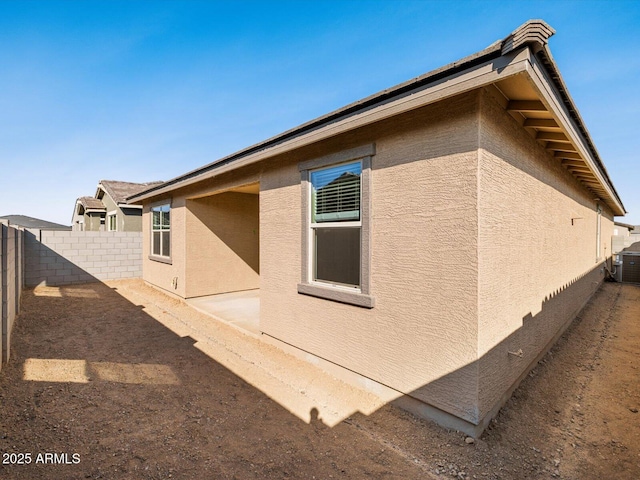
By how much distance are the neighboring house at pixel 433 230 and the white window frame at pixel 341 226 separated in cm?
2

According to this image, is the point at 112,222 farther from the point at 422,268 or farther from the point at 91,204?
the point at 422,268

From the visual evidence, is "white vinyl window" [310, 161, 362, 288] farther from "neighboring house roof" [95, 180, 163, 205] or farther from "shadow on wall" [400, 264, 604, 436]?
"neighboring house roof" [95, 180, 163, 205]

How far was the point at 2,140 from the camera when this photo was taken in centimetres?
1362

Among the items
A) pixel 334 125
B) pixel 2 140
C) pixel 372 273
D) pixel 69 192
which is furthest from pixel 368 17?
pixel 69 192

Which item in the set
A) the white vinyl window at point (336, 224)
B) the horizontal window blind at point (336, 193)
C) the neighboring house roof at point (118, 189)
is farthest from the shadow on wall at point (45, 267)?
the horizontal window blind at point (336, 193)

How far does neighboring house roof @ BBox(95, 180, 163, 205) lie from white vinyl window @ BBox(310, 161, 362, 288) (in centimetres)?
1307

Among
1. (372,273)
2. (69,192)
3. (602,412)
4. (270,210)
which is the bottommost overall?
(602,412)

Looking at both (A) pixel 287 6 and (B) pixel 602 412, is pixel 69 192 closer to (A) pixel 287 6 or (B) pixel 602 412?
(A) pixel 287 6

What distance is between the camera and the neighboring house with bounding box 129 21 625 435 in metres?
2.83

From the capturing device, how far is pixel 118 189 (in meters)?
15.9

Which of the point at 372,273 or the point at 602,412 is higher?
the point at 372,273

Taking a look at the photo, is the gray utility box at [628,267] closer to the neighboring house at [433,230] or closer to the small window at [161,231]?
the neighboring house at [433,230]

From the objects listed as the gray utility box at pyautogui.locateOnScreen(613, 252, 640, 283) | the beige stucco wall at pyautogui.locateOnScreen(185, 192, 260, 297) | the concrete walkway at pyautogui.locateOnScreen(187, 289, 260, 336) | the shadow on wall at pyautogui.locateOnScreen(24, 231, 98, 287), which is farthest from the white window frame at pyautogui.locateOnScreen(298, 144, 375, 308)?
the gray utility box at pyautogui.locateOnScreen(613, 252, 640, 283)

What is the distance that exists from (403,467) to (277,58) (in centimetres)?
1001
